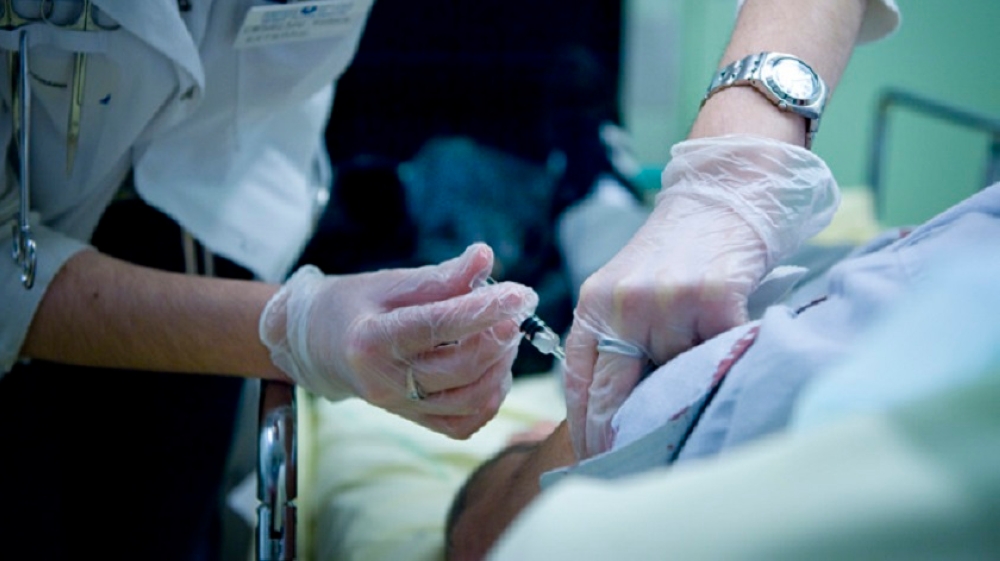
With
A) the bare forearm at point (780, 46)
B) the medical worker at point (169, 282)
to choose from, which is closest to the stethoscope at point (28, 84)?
the medical worker at point (169, 282)

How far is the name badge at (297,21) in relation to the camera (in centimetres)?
104

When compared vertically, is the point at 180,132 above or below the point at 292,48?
below

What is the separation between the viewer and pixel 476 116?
114 inches

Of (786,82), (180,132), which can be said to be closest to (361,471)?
(180,132)

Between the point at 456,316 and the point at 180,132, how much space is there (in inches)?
20.7

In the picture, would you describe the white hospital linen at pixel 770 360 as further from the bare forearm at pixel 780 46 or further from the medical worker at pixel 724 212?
the bare forearm at pixel 780 46

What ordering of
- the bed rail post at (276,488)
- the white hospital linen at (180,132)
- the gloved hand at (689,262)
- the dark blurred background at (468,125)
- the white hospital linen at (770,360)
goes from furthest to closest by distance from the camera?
the dark blurred background at (468,125)
the white hospital linen at (180,132)
the bed rail post at (276,488)
the gloved hand at (689,262)
the white hospital linen at (770,360)

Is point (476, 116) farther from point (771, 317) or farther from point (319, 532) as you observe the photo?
point (771, 317)

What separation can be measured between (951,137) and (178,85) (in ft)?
6.48

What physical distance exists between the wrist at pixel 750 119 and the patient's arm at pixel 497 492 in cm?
33

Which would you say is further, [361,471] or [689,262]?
[361,471]

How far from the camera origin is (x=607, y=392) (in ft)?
2.55

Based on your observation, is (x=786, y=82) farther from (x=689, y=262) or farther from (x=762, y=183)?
(x=689, y=262)

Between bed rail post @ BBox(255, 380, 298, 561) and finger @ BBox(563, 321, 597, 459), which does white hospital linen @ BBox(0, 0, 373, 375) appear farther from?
finger @ BBox(563, 321, 597, 459)
